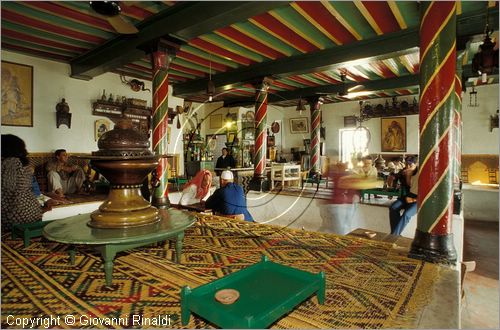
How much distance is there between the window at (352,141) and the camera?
1156 cm

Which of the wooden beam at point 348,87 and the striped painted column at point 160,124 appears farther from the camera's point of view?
the wooden beam at point 348,87

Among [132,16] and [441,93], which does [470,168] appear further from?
[132,16]

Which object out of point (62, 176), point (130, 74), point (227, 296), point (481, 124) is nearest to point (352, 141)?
point (481, 124)

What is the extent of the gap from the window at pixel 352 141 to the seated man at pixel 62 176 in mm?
9301

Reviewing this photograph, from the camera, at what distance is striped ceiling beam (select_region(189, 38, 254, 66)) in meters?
5.89

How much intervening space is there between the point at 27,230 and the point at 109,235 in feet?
4.89

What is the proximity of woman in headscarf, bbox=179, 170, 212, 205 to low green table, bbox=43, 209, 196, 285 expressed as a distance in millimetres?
2547

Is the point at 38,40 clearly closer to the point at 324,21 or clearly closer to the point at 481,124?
the point at 324,21

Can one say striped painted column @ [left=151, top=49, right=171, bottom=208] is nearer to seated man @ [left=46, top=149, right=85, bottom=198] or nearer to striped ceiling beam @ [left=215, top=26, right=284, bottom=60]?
striped ceiling beam @ [left=215, top=26, right=284, bottom=60]

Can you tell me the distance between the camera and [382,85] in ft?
28.9

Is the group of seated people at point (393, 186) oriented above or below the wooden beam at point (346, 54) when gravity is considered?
below

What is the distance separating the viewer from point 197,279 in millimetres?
2135

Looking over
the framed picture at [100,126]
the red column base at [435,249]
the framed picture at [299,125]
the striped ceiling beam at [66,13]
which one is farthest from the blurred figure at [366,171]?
the framed picture at [299,125]

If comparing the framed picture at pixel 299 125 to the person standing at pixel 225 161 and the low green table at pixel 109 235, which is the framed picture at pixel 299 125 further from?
the low green table at pixel 109 235
